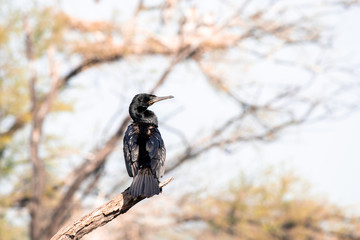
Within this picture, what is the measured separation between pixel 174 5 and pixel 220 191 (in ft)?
15.2

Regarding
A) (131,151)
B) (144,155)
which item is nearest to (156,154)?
(144,155)

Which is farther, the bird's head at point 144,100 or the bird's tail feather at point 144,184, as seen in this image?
the bird's head at point 144,100

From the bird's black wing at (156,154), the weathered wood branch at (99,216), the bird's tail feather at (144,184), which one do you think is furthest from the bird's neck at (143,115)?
the weathered wood branch at (99,216)

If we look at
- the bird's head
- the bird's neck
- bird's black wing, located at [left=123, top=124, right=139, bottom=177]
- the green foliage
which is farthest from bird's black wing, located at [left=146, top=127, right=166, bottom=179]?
the green foliage

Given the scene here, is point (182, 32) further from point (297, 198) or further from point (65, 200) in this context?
point (297, 198)

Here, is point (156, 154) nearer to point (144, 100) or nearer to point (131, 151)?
point (131, 151)

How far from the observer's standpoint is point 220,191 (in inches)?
508

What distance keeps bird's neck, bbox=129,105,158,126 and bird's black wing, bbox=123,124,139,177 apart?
218mm

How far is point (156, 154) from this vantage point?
4023 millimetres

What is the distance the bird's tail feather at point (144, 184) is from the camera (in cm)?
354

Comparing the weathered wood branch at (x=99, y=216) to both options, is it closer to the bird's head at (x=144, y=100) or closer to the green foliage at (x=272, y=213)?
the bird's head at (x=144, y=100)

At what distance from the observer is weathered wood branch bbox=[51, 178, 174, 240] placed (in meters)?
3.60

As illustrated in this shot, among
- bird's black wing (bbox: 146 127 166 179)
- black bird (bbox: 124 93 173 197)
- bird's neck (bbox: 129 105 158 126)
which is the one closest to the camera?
black bird (bbox: 124 93 173 197)

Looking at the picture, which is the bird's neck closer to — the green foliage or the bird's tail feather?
the bird's tail feather
